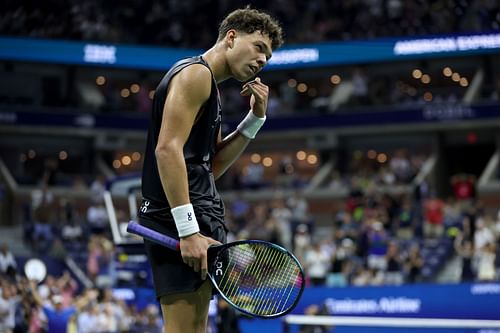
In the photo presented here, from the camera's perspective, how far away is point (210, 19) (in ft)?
109

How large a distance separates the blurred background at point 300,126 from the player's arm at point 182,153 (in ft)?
51.8

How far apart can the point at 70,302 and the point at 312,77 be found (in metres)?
19.4

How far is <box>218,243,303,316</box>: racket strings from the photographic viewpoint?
14.8ft

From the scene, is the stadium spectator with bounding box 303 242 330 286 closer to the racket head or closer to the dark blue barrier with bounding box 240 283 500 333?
the dark blue barrier with bounding box 240 283 500 333

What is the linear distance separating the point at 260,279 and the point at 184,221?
520 millimetres

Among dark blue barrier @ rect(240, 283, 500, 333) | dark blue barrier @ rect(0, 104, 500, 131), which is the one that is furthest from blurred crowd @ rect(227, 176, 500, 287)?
dark blue barrier @ rect(0, 104, 500, 131)

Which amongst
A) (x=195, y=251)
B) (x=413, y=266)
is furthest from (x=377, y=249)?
(x=195, y=251)

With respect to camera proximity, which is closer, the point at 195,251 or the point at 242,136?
the point at 195,251

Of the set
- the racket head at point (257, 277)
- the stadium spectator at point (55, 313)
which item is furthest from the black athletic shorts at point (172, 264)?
the stadium spectator at point (55, 313)

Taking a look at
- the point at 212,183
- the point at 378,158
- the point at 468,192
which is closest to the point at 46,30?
the point at 378,158

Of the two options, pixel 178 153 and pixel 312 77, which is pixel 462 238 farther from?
pixel 178 153

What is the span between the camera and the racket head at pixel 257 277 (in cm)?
448

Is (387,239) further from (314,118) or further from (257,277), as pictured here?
(257,277)

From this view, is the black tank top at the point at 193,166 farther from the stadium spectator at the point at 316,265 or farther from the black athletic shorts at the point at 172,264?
the stadium spectator at the point at 316,265
